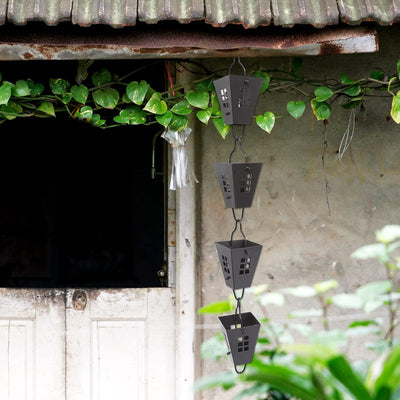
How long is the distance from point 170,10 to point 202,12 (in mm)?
155

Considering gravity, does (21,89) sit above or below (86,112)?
above

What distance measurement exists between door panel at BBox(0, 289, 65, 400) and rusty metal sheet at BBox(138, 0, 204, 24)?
200cm

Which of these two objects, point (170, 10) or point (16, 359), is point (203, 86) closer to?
point (170, 10)

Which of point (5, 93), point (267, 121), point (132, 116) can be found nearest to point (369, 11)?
point (267, 121)

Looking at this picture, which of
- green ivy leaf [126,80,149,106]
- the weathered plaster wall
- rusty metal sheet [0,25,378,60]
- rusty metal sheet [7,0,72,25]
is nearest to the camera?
rusty metal sheet [7,0,72,25]

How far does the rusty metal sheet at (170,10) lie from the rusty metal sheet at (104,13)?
5 centimetres

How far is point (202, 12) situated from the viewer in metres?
2.68

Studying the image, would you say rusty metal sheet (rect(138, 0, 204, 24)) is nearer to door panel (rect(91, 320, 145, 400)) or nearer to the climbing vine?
the climbing vine

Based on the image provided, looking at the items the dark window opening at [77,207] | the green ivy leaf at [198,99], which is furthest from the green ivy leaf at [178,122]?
the dark window opening at [77,207]

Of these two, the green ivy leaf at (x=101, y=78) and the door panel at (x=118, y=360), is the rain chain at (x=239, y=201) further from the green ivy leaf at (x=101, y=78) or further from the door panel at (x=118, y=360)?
the door panel at (x=118, y=360)

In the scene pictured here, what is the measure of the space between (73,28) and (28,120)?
2.53 m

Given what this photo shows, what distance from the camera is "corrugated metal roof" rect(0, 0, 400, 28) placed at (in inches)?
105

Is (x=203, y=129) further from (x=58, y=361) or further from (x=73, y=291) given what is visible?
(x=58, y=361)

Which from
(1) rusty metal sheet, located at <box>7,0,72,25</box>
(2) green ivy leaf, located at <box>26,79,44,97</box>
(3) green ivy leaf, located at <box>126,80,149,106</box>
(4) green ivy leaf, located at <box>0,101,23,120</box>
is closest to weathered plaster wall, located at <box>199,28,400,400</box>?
(3) green ivy leaf, located at <box>126,80,149,106</box>
